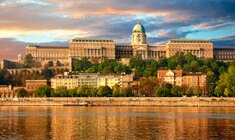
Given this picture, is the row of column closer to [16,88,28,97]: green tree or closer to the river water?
[16,88,28,97]: green tree

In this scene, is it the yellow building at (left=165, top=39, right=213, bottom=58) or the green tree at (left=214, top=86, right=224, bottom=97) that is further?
the yellow building at (left=165, top=39, right=213, bottom=58)

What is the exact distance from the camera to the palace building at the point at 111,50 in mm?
154375

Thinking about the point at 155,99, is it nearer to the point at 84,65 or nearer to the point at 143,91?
the point at 143,91

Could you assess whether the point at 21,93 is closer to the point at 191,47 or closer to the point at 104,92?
the point at 104,92

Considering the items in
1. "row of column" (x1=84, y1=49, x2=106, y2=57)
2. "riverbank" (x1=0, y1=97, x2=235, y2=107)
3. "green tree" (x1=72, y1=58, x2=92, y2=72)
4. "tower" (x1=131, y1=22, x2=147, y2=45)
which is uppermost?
"tower" (x1=131, y1=22, x2=147, y2=45)

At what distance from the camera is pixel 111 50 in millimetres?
154500

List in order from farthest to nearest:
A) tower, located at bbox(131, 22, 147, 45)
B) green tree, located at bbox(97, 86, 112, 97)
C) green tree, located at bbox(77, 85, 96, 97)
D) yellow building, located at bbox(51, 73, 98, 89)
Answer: tower, located at bbox(131, 22, 147, 45)
yellow building, located at bbox(51, 73, 98, 89)
green tree, located at bbox(77, 85, 96, 97)
green tree, located at bbox(97, 86, 112, 97)

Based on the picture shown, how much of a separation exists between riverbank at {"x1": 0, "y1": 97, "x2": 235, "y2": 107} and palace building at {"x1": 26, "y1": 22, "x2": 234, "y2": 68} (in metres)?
55.5

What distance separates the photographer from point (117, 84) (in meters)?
119

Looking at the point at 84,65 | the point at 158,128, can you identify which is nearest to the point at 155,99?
the point at 158,128

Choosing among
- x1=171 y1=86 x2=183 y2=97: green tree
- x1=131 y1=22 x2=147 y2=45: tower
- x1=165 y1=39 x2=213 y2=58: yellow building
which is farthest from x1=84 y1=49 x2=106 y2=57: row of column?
x1=171 y1=86 x2=183 y2=97: green tree

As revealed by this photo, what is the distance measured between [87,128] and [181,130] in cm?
735

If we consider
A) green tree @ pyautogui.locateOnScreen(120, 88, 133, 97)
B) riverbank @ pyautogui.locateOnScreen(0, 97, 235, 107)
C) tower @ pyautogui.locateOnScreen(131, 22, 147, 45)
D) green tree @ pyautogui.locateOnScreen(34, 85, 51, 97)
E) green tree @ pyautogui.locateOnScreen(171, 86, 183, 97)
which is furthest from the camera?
tower @ pyautogui.locateOnScreen(131, 22, 147, 45)

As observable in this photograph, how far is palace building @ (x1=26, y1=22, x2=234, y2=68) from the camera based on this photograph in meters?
154
